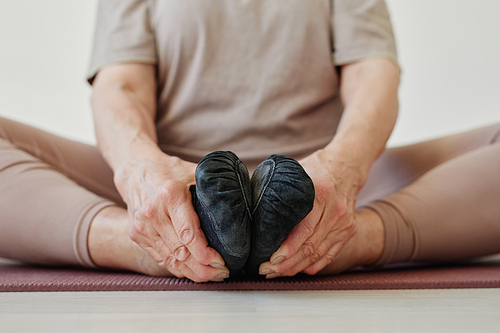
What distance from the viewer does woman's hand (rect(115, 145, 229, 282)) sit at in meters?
0.57

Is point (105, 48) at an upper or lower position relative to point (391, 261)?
upper

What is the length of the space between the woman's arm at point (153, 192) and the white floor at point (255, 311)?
0.06 meters

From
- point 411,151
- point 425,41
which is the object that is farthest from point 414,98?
point 411,151

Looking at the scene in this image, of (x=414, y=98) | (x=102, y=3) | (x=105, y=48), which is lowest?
(x=414, y=98)

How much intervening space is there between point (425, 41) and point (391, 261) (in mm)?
2507

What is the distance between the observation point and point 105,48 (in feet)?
3.33

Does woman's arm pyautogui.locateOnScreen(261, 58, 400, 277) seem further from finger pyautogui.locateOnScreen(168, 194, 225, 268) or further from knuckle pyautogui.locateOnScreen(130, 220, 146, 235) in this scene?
knuckle pyautogui.locateOnScreen(130, 220, 146, 235)

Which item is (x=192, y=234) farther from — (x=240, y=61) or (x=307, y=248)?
(x=240, y=61)

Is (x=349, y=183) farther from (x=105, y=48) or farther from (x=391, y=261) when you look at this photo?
(x=105, y=48)

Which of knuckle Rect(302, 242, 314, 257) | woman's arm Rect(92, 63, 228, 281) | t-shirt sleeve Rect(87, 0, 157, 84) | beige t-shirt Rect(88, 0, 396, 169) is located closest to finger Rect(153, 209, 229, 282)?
woman's arm Rect(92, 63, 228, 281)

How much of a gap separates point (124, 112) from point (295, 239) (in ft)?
1.65

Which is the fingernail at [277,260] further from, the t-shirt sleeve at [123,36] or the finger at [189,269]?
the t-shirt sleeve at [123,36]

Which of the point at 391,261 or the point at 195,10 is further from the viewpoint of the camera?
the point at 195,10

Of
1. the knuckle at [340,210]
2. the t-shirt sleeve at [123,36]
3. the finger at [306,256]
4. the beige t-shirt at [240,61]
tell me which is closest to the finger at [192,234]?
the finger at [306,256]
